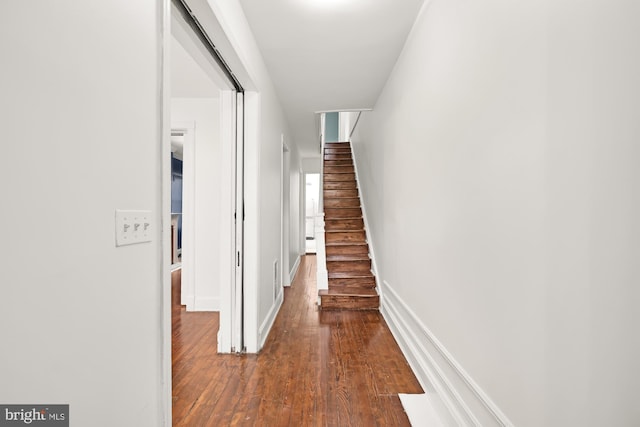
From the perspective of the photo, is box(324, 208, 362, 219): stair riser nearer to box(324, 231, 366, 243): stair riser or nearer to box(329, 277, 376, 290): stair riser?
box(324, 231, 366, 243): stair riser

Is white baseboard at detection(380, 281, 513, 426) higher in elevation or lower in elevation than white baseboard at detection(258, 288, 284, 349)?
higher

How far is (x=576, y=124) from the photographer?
2.76 ft

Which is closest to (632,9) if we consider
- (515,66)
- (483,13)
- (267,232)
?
(515,66)

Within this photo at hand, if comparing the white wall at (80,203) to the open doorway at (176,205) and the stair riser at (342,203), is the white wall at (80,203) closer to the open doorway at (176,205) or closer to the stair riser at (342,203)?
the stair riser at (342,203)

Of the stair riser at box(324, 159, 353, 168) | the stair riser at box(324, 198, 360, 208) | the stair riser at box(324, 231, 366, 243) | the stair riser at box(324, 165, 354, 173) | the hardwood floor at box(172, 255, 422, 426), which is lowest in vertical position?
the hardwood floor at box(172, 255, 422, 426)

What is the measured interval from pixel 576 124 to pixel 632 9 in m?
0.25

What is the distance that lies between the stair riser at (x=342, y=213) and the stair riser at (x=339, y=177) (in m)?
0.78

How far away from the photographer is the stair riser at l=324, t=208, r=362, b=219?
16.3ft

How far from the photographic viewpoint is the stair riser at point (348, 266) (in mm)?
4074

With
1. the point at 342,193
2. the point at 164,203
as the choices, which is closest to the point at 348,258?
the point at 342,193

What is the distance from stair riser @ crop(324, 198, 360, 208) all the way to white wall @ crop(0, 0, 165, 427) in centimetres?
410

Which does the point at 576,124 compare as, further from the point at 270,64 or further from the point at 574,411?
the point at 270,64

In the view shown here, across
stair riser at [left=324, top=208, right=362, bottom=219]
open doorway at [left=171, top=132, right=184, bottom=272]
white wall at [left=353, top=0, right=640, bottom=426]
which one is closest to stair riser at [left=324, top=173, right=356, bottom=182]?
stair riser at [left=324, top=208, right=362, bottom=219]

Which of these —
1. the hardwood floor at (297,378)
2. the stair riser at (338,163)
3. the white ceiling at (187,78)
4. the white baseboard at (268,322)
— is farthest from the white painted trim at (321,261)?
the stair riser at (338,163)
